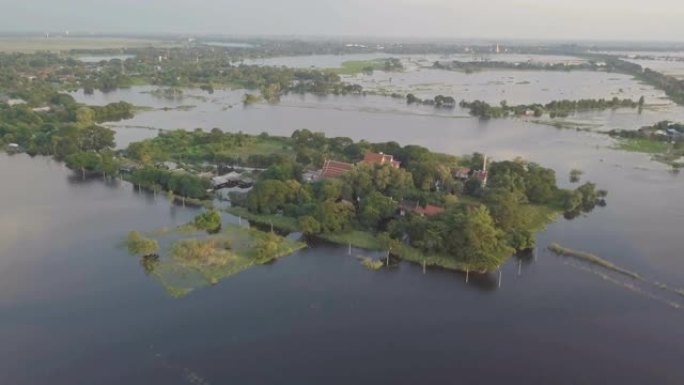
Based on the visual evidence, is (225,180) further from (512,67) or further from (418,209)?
(512,67)

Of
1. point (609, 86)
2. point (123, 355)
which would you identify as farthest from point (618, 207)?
point (609, 86)

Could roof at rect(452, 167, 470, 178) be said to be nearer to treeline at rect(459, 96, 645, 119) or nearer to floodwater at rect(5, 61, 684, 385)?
floodwater at rect(5, 61, 684, 385)

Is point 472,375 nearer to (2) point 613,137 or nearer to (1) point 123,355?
(1) point 123,355

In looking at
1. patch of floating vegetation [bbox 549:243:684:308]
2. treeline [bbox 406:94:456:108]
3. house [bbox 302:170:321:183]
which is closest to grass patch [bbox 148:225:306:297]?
house [bbox 302:170:321:183]

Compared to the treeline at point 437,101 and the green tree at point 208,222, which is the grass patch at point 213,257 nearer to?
the green tree at point 208,222

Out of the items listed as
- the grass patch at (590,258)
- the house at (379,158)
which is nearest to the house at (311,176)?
the house at (379,158)

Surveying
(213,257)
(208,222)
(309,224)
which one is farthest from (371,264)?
(208,222)
